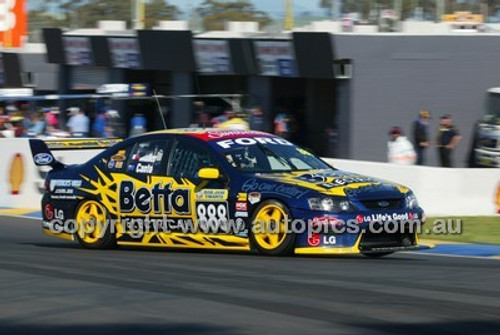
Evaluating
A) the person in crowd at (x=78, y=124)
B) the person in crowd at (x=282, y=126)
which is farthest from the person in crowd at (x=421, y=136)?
the person in crowd at (x=78, y=124)

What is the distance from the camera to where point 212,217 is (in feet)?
37.6

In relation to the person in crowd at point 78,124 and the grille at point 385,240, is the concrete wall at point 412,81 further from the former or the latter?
the grille at point 385,240

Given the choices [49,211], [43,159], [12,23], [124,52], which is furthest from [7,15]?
[49,211]

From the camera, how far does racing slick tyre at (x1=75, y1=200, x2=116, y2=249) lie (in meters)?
12.4

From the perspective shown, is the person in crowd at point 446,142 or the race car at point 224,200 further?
the person in crowd at point 446,142

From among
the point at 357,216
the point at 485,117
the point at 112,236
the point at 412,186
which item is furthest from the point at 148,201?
the point at 485,117

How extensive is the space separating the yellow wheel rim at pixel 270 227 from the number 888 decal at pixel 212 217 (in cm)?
39

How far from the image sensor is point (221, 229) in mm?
11391

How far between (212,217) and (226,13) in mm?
24121

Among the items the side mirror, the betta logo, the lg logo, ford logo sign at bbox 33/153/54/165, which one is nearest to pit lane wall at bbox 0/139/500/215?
ford logo sign at bbox 33/153/54/165

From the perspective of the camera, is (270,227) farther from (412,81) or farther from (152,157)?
(412,81)

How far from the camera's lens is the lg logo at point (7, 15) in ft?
142

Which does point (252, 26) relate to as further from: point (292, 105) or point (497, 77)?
point (497, 77)

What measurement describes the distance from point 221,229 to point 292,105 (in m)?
21.6
